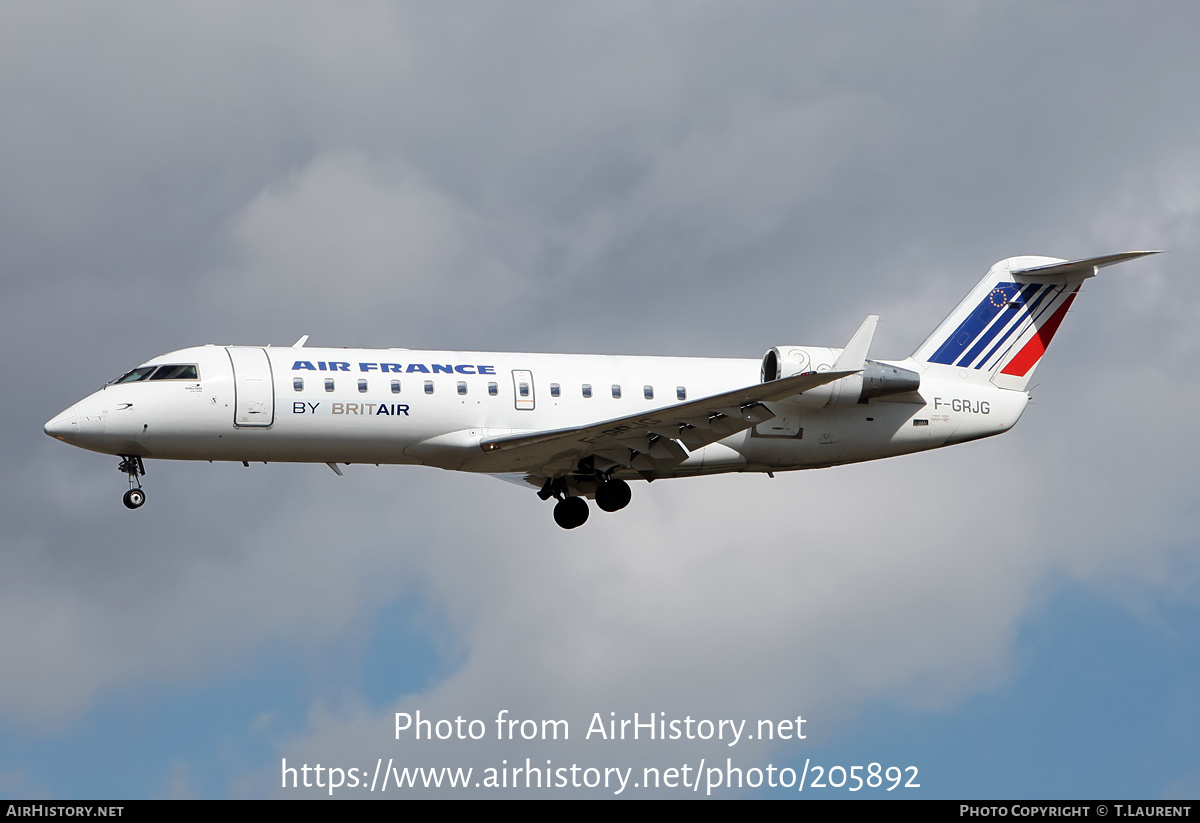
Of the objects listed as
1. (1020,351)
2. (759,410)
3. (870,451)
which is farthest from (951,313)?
(759,410)

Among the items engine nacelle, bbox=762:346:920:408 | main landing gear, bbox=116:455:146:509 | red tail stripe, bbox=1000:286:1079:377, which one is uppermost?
red tail stripe, bbox=1000:286:1079:377

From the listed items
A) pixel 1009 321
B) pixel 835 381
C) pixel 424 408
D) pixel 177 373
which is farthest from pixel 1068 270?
pixel 177 373

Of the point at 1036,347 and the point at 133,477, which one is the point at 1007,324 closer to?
the point at 1036,347

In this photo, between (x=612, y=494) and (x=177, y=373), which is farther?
(x=612, y=494)

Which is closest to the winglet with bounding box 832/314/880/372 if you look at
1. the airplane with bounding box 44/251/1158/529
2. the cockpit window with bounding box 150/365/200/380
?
the airplane with bounding box 44/251/1158/529

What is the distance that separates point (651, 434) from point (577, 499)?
300 centimetres

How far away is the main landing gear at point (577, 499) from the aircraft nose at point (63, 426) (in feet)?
33.3

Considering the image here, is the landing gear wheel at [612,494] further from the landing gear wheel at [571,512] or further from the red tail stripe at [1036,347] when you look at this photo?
the red tail stripe at [1036,347]

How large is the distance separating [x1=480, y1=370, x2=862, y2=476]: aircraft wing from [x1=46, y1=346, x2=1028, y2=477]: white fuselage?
1.76 ft

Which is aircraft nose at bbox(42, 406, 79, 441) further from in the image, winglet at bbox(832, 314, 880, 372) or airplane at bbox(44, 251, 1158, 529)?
winglet at bbox(832, 314, 880, 372)

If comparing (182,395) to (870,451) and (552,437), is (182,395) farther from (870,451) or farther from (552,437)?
(870,451)

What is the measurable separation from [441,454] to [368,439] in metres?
1.54

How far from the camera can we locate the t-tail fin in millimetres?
37812

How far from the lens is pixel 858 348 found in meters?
32.1
